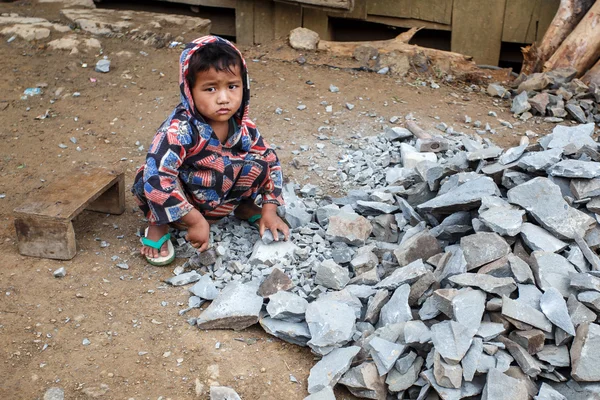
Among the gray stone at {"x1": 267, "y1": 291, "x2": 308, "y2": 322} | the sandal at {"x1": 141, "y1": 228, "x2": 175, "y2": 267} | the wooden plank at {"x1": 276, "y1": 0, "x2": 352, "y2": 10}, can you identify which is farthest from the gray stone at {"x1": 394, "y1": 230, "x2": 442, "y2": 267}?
the wooden plank at {"x1": 276, "y1": 0, "x2": 352, "y2": 10}

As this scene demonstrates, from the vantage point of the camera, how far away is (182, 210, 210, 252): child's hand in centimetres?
306

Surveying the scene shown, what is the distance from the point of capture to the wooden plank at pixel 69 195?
3.09 m

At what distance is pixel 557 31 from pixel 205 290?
4.00 metres

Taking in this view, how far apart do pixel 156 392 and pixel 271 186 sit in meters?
1.28

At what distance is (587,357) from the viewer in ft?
7.79

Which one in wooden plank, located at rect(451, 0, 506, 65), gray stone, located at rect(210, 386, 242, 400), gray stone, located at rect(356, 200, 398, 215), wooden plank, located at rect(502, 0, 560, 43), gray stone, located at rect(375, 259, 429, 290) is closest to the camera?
gray stone, located at rect(210, 386, 242, 400)

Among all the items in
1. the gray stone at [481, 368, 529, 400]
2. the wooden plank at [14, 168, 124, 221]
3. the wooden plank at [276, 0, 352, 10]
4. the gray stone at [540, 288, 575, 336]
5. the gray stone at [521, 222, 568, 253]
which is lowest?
the gray stone at [481, 368, 529, 400]

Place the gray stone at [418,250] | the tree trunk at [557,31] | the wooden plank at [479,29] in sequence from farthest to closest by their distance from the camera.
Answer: the wooden plank at [479,29], the tree trunk at [557,31], the gray stone at [418,250]

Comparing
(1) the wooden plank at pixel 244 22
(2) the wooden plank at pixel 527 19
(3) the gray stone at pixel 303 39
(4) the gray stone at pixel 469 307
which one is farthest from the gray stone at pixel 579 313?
(1) the wooden plank at pixel 244 22

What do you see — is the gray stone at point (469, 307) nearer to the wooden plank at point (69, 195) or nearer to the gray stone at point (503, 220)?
the gray stone at point (503, 220)

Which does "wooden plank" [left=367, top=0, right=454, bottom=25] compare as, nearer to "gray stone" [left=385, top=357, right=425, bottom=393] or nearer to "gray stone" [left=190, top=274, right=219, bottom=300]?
"gray stone" [left=190, top=274, right=219, bottom=300]

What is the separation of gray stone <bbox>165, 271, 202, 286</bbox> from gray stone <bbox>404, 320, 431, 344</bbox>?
3.43 ft

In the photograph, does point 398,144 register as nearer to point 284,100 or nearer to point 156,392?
point 284,100

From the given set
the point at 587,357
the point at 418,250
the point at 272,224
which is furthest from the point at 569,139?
the point at 272,224
